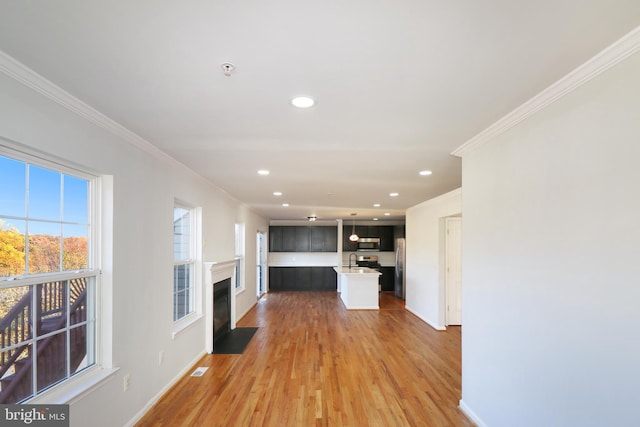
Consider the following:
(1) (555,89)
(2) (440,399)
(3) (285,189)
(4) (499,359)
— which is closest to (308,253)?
(3) (285,189)

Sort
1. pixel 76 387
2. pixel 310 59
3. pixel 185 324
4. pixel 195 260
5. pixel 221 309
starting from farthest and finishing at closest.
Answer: pixel 221 309
pixel 195 260
pixel 185 324
pixel 76 387
pixel 310 59

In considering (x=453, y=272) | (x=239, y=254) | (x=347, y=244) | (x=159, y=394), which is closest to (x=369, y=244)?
(x=347, y=244)

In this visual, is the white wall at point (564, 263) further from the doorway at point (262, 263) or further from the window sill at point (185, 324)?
the doorway at point (262, 263)

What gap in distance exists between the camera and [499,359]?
2.52 meters

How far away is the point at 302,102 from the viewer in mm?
2105

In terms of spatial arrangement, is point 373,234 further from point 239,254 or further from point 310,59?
point 310,59

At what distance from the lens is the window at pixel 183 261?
4012mm

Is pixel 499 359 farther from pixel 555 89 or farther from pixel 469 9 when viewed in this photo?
pixel 469 9

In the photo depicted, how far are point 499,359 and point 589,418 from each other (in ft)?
2.69

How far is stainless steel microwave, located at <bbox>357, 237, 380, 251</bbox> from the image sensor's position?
11578 millimetres

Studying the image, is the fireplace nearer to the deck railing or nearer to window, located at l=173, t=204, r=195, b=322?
window, located at l=173, t=204, r=195, b=322

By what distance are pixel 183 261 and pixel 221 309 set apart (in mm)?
1635

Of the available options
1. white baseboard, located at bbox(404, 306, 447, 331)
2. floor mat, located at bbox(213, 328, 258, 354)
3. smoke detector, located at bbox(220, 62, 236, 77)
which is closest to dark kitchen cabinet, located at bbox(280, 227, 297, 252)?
white baseboard, located at bbox(404, 306, 447, 331)

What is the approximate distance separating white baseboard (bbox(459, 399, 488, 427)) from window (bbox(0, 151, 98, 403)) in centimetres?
303
